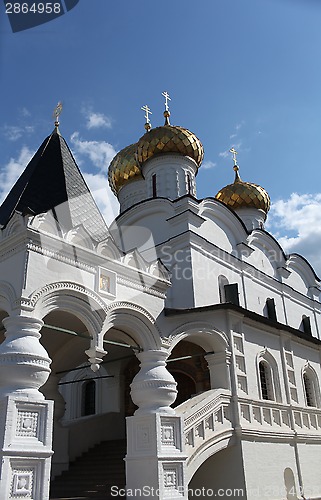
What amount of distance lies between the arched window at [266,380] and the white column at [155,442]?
3267mm

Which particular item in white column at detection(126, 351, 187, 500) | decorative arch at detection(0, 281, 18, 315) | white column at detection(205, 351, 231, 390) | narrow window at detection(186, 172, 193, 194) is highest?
narrow window at detection(186, 172, 193, 194)

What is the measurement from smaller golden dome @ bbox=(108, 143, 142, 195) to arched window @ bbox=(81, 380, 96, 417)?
699cm

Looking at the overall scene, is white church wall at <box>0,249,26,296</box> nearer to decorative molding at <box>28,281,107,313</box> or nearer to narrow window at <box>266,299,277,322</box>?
decorative molding at <box>28,281,107,313</box>

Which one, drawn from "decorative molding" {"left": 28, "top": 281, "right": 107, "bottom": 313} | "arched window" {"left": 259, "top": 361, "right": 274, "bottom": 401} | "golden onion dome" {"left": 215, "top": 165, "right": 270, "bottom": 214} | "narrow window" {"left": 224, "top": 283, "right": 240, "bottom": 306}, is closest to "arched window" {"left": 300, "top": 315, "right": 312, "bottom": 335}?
"golden onion dome" {"left": 215, "top": 165, "right": 270, "bottom": 214}

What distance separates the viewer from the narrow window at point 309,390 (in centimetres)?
1159

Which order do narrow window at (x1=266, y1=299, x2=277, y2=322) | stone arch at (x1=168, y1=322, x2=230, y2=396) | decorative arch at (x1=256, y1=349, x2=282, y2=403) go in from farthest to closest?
narrow window at (x1=266, y1=299, x2=277, y2=322) → decorative arch at (x1=256, y1=349, x2=282, y2=403) → stone arch at (x1=168, y1=322, x2=230, y2=396)

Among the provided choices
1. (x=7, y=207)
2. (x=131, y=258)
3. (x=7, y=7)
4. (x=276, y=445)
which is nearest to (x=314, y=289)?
(x=276, y=445)

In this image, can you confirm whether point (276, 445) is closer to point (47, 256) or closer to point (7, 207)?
point (47, 256)

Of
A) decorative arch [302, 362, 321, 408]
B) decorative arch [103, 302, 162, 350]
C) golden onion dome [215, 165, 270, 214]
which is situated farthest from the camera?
golden onion dome [215, 165, 270, 214]

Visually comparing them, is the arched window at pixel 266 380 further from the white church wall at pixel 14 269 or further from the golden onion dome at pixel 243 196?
the golden onion dome at pixel 243 196

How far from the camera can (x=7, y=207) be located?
28.1 ft

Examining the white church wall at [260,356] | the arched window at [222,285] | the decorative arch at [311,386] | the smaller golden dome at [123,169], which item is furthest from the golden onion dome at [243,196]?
the white church wall at [260,356]

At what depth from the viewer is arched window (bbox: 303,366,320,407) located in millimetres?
11594

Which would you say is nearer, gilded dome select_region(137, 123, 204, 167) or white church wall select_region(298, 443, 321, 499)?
white church wall select_region(298, 443, 321, 499)
